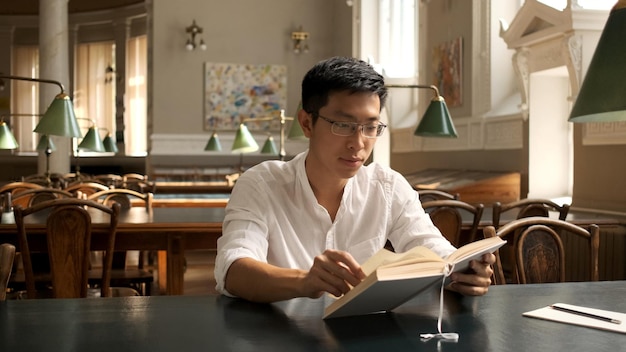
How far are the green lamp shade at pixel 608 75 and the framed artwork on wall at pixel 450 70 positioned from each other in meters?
7.14

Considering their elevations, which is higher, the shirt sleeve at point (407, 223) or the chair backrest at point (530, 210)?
the shirt sleeve at point (407, 223)

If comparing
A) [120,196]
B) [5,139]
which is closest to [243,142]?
[5,139]

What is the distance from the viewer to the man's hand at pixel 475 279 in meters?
1.65

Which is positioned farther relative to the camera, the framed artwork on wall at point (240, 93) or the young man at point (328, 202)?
the framed artwork on wall at point (240, 93)

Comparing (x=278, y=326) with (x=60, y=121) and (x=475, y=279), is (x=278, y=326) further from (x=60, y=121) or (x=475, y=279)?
(x=60, y=121)

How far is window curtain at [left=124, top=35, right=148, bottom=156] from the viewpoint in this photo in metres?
15.9

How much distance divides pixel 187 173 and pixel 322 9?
340cm

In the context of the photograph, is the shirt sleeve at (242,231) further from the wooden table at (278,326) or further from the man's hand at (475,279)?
the man's hand at (475,279)

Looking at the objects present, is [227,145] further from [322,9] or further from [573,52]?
[573,52]

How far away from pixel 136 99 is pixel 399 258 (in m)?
15.1

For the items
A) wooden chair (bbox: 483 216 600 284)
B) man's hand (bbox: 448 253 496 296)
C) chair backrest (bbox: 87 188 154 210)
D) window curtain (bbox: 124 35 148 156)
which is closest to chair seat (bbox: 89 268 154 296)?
chair backrest (bbox: 87 188 154 210)

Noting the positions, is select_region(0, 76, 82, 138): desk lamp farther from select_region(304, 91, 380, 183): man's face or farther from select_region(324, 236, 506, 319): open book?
select_region(324, 236, 506, 319): open book

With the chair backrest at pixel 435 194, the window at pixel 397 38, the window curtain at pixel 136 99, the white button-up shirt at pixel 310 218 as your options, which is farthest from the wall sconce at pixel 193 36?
the white button-up shirt at pixel 310 218

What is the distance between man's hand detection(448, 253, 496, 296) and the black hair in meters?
0.43
